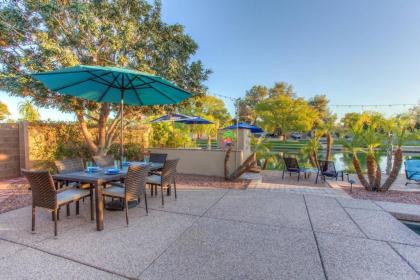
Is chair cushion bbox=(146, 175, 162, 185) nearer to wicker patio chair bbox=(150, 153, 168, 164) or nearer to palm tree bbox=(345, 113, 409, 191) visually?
wicker patio chair bbox=(150, 153, 168, 164)

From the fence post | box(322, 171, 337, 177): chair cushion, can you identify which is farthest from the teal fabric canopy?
box(322, 171, 337, 177): chair cushion

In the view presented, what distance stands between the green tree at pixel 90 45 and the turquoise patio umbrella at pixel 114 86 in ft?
4.61

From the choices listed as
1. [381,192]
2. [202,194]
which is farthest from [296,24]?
[202,194]

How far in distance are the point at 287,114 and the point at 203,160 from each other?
19690 mm

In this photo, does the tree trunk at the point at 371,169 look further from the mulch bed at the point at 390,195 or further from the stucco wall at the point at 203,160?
the stucco wall at the point at 203,160

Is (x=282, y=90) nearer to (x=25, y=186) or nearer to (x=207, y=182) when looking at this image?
(x=207, y=182)

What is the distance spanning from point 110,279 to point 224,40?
41.0 feet

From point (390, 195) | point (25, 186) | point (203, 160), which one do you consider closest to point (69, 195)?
point (25, 186)

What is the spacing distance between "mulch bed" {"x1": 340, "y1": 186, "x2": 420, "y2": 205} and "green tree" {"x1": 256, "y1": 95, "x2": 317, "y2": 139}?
1909cm

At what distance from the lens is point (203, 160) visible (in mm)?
7551

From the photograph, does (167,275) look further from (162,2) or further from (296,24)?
(296,24)

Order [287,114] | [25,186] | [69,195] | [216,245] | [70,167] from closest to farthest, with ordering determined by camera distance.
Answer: [216,245] < [69,195] < [70,167] < [25,186] < [287,114]

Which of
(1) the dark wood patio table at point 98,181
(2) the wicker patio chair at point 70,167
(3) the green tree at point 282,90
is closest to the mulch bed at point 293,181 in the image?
(1) the dark wood patio table at point 98,181

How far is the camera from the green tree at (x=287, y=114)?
24.3m
